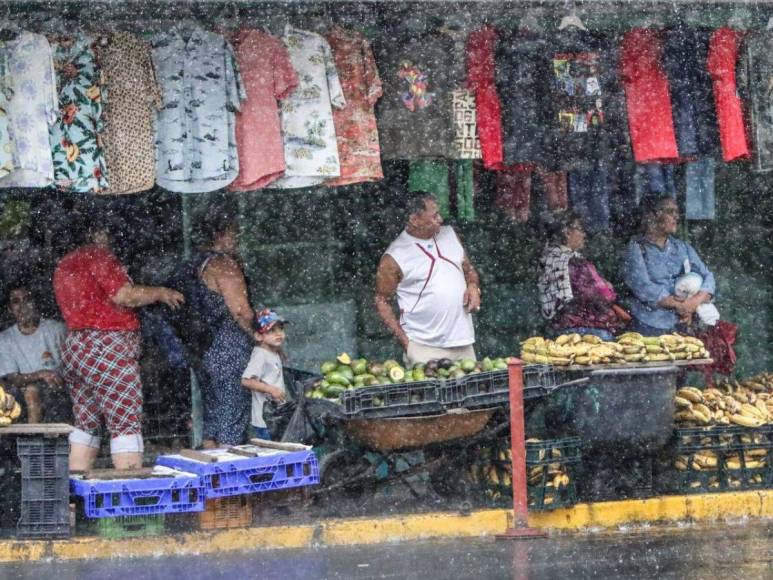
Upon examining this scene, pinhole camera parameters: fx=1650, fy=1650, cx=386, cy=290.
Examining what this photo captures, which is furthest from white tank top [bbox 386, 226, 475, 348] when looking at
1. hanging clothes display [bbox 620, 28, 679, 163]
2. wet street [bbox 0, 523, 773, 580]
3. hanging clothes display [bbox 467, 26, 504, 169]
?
wet street [bbox 0, 523, 773, 580]

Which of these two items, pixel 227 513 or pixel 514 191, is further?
pixel 514 191

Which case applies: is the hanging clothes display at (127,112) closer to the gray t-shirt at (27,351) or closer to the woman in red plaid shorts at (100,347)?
the woman in red plaid shorts at (100,347)

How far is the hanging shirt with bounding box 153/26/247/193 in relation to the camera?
1206 centimetres

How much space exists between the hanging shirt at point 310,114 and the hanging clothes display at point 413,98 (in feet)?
1.29

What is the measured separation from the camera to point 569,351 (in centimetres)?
1184

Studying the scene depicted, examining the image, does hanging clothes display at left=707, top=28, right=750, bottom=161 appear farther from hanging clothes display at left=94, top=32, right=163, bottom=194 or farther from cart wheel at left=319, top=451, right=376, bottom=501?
hanging clothes display at left=94, top=32, right=163, bottom=194

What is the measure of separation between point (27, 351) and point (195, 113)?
2.24 meters

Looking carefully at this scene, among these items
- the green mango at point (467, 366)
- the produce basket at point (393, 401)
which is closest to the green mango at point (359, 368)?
the produce basket at point (393, 401)

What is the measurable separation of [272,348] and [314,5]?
8.41 feet

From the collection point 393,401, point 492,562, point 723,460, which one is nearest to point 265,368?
point 393,401

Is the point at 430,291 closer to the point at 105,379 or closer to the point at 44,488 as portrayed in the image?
the point at 105,379

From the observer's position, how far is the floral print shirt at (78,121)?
11.7 m

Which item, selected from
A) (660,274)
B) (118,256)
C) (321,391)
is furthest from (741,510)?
(118,256)

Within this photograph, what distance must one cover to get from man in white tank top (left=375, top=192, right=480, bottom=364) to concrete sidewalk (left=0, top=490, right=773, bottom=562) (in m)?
1.62
